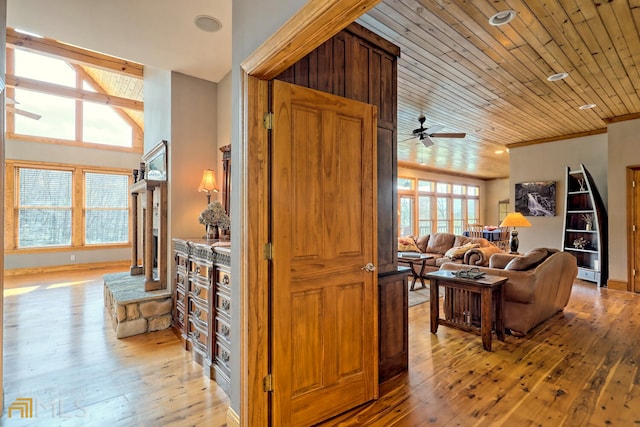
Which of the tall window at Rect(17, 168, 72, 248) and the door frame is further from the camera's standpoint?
the tall window at Rect(17, 168, 72, 248)

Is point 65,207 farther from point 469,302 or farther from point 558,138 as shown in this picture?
point 558,138

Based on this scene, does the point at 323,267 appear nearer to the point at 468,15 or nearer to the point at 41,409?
the point at 41,409

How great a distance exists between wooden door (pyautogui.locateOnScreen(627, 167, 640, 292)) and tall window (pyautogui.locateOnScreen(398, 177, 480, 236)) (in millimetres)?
5624

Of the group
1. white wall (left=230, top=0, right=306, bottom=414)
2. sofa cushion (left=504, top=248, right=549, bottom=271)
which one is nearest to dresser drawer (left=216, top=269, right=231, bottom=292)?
white wall (left=230, top=0, right=306, bottom=414)

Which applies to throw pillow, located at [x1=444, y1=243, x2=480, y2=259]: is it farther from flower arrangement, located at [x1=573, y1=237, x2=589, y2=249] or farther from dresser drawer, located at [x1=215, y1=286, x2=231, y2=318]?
dresser drawer, located at [x1=215, y1=286, x2=231, y2=318]

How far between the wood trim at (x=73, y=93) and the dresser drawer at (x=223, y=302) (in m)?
6.04

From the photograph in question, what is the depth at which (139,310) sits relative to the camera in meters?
3.48

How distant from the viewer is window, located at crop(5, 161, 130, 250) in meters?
6.68

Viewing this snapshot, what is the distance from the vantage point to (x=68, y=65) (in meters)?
7.09

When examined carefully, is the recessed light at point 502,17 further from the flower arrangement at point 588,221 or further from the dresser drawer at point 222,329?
the flower arrangement at point 588,221

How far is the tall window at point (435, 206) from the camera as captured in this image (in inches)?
414

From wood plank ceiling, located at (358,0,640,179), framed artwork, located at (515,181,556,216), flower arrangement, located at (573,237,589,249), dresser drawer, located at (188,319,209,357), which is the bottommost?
dresser drawer, located at (188,319,209,357)

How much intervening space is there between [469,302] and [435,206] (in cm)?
865

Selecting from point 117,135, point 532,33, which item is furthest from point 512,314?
point 117,135
